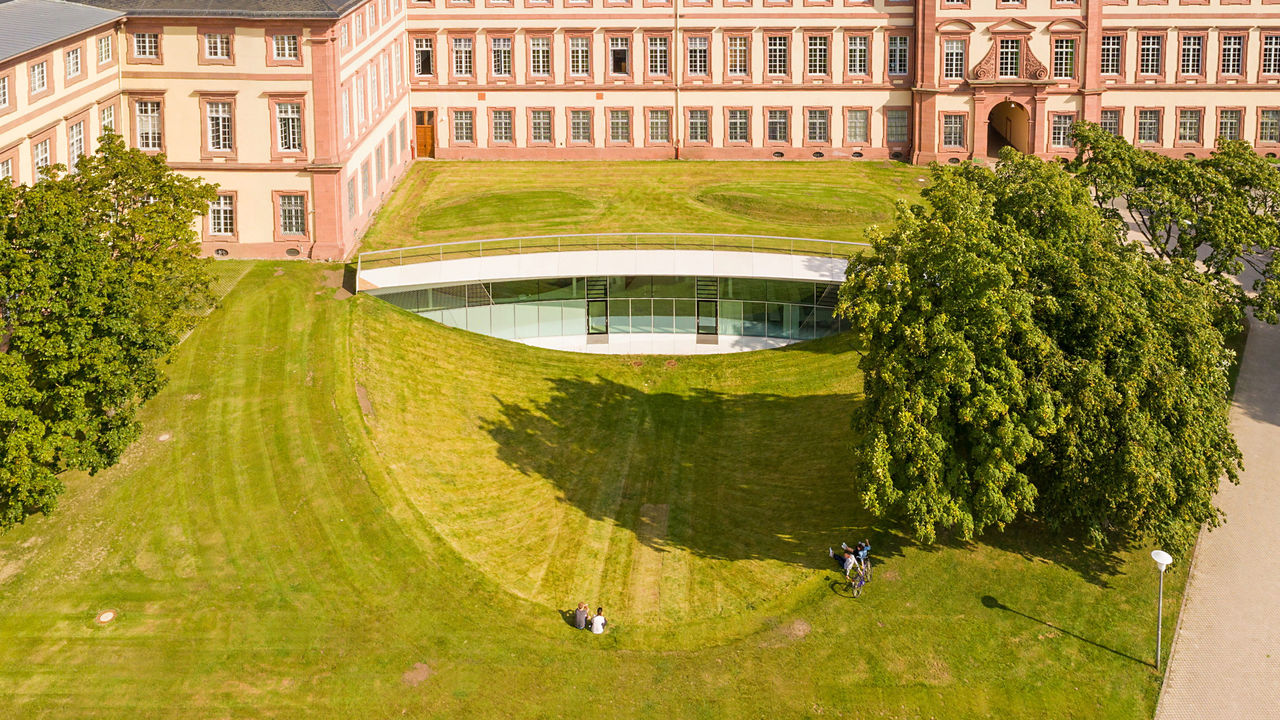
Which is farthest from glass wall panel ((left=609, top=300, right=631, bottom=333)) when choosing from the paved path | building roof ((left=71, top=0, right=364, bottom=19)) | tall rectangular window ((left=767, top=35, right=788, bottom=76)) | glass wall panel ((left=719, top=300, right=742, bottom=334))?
the paved path

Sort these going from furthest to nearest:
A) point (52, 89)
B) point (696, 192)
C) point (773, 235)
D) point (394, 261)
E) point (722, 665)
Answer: point (696, 192) < point (773, 235) < point (394, 261) < point (52, 89) < point (722, 665)

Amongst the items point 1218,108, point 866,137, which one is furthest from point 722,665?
point 1218,108

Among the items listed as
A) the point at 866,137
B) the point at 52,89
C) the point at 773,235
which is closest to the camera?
the point at 52,89

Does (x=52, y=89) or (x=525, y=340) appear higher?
(x=52, y=89)

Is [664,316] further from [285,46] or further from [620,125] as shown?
[620,125]

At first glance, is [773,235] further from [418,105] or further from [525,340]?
[418,105]

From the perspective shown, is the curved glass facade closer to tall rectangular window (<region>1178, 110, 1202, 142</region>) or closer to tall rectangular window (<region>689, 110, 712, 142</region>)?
tall rectangular window (<region>689, 110, 712, 142</region>)

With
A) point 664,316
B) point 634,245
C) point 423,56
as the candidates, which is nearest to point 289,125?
point 634,245
